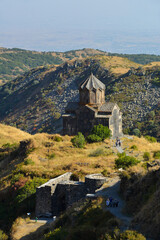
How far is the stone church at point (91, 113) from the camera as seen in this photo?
122 feet

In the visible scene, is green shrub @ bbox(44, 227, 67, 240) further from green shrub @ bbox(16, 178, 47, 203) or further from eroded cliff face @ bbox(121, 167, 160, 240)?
green shrub @ bbox(16, 178, 47, 203)

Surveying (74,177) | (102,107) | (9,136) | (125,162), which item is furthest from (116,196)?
(9,136)

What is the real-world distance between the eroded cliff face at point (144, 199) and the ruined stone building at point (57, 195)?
→ 332 centimetres

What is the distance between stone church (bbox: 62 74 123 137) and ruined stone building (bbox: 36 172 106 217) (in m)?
15.7

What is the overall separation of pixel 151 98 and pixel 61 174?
50.3m

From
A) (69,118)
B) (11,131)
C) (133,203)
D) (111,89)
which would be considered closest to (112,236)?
(133,203)

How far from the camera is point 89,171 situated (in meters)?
24.0

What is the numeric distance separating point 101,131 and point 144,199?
20458mm

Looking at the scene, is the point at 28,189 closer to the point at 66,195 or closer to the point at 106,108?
the point at 66,195

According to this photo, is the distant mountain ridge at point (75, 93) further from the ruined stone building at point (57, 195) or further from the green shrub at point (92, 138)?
the ruined stone building at point (57, 195)

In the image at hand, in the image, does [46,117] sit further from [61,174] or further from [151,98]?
[61,174]

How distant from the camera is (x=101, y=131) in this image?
3559 centimetres

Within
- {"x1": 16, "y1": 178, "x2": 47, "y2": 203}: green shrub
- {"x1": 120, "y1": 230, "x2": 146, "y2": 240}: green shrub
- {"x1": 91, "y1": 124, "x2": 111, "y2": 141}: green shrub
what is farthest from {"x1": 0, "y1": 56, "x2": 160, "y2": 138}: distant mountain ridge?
{"x1": 120, "y1": 230, "x2": 146, "y2": 240}: green shrub

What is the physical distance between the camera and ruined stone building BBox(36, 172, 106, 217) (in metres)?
20.7
